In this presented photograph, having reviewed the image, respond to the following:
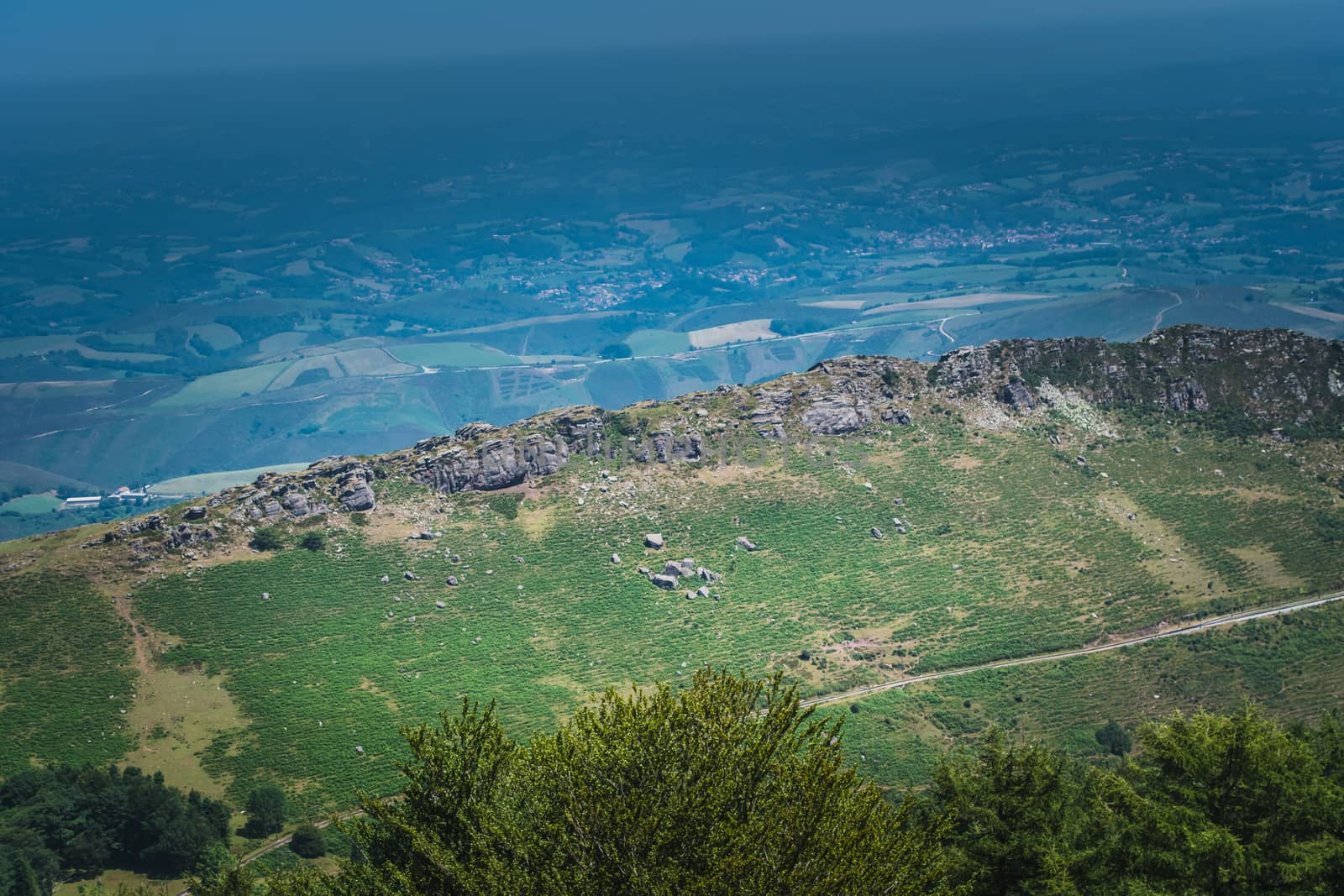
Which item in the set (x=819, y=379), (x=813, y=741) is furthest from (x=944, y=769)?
(x=819, y=379)

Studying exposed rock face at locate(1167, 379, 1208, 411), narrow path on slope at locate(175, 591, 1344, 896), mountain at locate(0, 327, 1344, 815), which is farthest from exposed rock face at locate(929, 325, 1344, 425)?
narrow path on slope at locate(175, 591, 1344, 896)

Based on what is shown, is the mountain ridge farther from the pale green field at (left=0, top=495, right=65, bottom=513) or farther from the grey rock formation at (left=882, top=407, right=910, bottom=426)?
the pale green field at (left=0, top=495, right=65, bottom=513)

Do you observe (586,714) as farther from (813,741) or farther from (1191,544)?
(1191,544)

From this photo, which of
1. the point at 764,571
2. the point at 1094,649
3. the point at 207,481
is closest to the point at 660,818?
the point at 1094,649

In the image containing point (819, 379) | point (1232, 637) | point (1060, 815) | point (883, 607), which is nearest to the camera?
point (1060, 815)

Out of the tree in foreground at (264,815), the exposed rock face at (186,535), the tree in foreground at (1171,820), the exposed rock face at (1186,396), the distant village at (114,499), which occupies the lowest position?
the distant village at (114,499)

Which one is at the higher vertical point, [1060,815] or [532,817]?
[532,817]

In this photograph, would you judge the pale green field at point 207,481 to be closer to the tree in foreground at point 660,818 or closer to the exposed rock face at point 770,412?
the exposed rock face at point 770,412

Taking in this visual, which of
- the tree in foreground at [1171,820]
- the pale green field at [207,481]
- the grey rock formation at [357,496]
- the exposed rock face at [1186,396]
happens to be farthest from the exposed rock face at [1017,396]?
the pale green field at [207,481]
